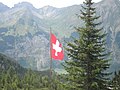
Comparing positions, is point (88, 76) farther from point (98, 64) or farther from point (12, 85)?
point (12, 85)

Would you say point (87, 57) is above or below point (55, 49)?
below

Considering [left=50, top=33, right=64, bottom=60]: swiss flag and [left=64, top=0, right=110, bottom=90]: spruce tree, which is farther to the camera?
[left=50, top=33, right=64, bottom=60]: swiss flag

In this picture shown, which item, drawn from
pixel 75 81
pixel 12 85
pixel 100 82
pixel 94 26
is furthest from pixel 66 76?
pixel 12 85

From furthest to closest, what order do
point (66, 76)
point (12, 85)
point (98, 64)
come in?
point (12, 85), point (66, 76), point (98, 64)

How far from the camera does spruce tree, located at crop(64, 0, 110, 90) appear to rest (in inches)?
1270

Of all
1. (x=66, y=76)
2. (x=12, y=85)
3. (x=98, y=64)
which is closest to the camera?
(x=98, y=64)

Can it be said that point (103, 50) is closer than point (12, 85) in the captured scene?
Yes

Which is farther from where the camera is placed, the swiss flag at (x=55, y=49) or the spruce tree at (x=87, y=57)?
the swiss flag at (x=55, y=49)

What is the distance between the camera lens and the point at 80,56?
32.5 meters

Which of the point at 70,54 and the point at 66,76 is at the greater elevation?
the point at 70,54

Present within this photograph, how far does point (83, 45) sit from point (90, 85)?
14.4ft

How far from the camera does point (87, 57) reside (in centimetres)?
3278

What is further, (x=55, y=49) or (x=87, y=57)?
(x=55, y=49)

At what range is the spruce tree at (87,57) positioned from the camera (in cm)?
3225
